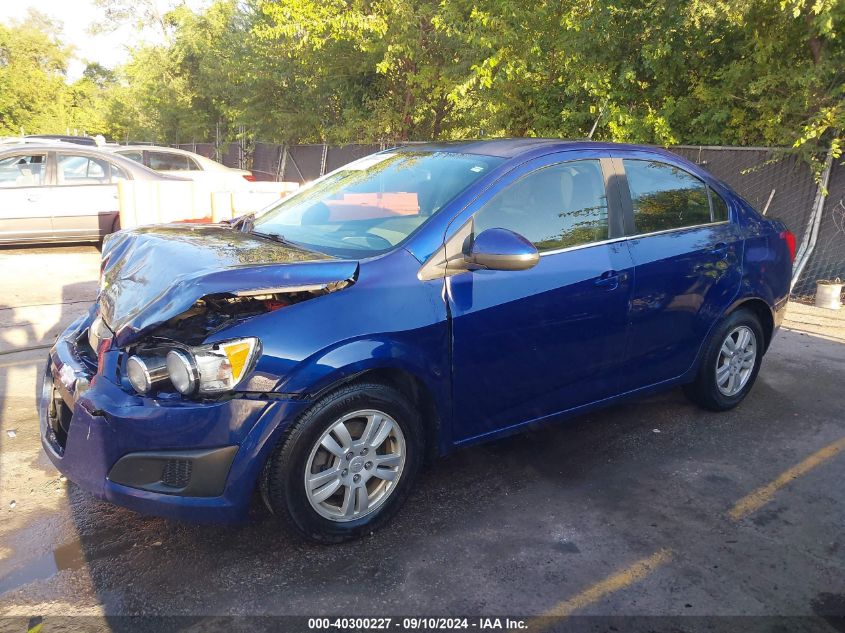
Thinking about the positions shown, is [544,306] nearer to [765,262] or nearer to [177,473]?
[177,473]

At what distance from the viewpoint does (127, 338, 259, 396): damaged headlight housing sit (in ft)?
8.58

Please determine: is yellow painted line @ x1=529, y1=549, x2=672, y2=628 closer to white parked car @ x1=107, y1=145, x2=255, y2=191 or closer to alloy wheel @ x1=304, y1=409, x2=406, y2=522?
alloy wheel @ x1=304, y1=409, x2=406, y2=522

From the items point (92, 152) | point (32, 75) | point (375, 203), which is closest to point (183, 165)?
point (92, 152)

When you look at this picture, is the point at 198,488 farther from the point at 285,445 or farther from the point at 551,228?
the point at 551,228

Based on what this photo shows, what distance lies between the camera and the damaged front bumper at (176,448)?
8.63 ft

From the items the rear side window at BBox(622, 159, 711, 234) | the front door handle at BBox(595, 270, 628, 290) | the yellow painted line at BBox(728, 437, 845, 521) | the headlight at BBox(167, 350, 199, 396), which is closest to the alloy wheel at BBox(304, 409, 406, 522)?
the headlight at BBox(167, 350, 199, 396)

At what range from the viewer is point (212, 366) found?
263 centimetres

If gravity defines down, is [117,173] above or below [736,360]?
above

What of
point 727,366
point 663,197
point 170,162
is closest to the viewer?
point 663,197

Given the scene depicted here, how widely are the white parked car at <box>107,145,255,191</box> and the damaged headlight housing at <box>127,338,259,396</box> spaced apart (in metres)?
9.94

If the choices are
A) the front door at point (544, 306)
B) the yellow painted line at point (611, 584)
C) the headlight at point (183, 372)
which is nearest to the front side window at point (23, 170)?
the headlight at point (183, 372)

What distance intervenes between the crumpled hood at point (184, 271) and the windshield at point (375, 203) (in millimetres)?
233

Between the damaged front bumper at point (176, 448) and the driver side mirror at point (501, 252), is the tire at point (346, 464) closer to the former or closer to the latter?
the damaged front bumper at point (176, 448)

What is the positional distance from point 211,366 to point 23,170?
903 centimetres
